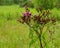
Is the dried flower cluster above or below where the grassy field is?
above

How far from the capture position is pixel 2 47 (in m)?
7.82

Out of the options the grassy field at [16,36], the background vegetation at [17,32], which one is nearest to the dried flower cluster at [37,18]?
the background vegetation at [17,32]

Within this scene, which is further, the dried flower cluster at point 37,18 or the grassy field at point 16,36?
the grassy field at point 16,36

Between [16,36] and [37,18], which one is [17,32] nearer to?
[16,36]

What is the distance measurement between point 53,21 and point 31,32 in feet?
0.93

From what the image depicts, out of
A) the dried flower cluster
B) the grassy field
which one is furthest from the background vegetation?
the dried flower cluster

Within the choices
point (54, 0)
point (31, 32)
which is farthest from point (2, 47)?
point (54, 0)

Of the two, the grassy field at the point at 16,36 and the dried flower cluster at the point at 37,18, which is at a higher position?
the dried flower cluster at the point at 37,18

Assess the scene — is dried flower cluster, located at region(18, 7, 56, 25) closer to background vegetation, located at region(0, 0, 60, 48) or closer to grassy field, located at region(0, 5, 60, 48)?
background vegetation, located at region(0, 0, 60, 48)

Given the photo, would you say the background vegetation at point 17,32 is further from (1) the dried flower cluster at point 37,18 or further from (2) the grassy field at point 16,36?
(1) the dried flower cluster at point 37,18

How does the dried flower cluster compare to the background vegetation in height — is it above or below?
above

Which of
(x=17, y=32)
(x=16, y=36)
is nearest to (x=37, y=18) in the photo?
(x=16, y=36)

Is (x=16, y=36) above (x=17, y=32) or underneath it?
above

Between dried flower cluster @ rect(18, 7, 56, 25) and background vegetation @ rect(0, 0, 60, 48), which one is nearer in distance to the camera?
dried flower cluster @ rect(18, 7, 56, 25)
